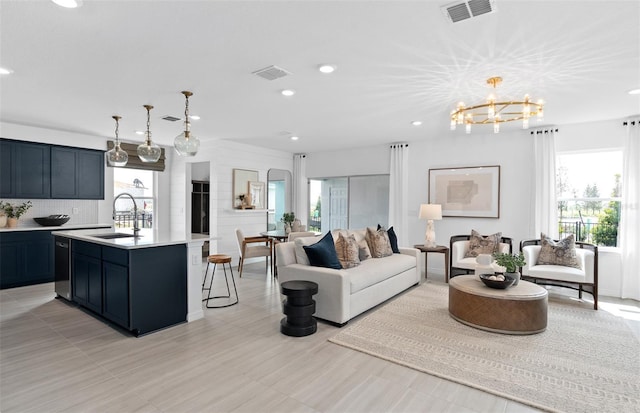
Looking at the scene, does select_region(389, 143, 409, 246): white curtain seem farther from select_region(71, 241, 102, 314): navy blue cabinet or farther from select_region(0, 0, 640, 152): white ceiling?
select_region(71, 241, 102, 314): navy blue cabinet

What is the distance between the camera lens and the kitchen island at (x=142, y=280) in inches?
133

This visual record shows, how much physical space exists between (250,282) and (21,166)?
4.11 meters

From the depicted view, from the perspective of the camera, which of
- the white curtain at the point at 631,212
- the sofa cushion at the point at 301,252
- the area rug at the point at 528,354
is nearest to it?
the area rug at the point at 528,354

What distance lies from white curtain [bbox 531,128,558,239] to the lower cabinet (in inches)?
210

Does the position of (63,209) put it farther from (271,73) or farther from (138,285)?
(271,73)

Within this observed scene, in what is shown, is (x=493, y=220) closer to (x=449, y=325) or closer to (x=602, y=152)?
(x=602, y=152)

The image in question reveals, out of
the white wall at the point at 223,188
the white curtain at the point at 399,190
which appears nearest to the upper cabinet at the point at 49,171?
the white wall at the point at 223,188

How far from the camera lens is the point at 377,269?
14.2 feet

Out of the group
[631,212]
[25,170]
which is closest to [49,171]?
[25,170]

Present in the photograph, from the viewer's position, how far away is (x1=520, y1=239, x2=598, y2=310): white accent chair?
432 centimetres

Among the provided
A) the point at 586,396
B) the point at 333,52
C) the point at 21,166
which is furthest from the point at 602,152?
the point at 21,166

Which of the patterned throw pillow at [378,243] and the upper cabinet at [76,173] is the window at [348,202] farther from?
the upper cabinet at [76,173]

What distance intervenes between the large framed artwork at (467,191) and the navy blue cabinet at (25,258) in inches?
268

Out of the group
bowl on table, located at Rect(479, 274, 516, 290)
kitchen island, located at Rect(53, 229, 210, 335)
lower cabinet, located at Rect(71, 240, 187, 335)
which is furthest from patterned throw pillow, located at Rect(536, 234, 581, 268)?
lower cabinet, located at Rect(71, 240, 187, 335)
